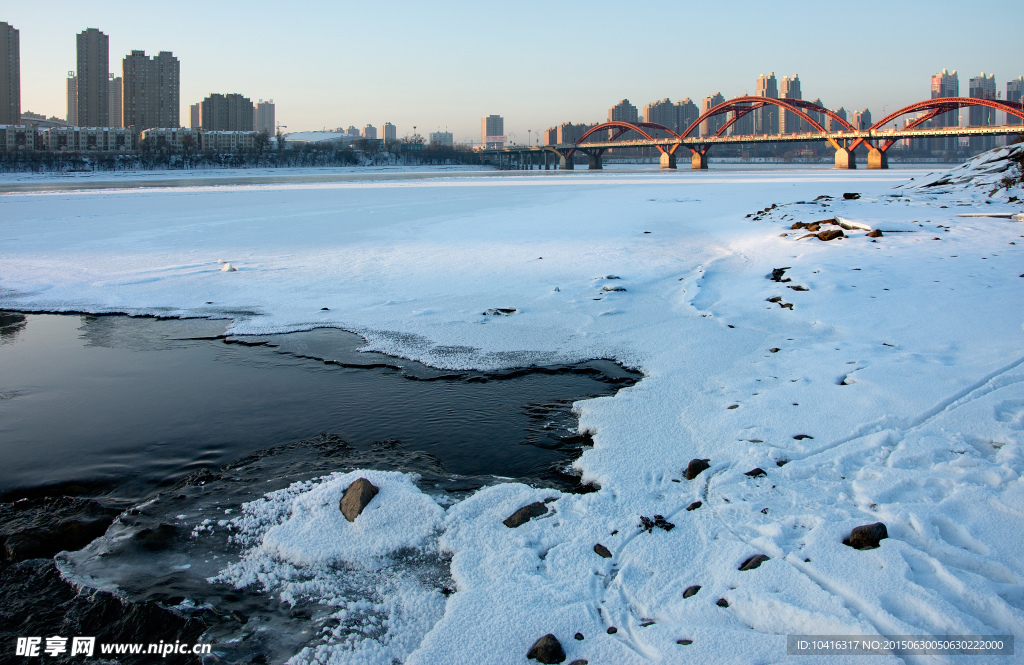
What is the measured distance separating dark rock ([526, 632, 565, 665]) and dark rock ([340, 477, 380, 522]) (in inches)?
57.7

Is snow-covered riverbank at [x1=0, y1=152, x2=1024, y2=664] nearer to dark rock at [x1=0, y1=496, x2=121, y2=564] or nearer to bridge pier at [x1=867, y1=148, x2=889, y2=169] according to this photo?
dark rock at [x1=0, y1=496, x2=121, y2=564]

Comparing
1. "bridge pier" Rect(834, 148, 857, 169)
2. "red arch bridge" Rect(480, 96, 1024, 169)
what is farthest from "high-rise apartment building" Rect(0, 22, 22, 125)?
"bridge pier" Rect(834, 148, 857, 169)

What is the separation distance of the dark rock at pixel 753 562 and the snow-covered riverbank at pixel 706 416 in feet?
0.12

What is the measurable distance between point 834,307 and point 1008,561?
5.11 metres

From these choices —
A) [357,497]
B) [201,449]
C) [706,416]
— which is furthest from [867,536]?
[201,449]

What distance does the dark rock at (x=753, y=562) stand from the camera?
3135 millimetres

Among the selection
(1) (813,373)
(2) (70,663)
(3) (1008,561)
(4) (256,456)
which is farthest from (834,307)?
(2) (70,663)

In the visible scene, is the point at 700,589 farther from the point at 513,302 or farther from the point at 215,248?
the point at 215,248

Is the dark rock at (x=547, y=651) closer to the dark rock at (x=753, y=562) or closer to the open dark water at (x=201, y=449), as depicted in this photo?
the open dark water at (x=201, y=449)

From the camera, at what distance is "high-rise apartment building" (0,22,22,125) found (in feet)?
643

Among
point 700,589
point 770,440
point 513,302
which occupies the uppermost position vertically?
point 513,302

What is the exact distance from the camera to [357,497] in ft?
12.8

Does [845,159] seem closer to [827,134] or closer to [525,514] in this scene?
[827,134]

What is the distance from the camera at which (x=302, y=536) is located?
3682mm
